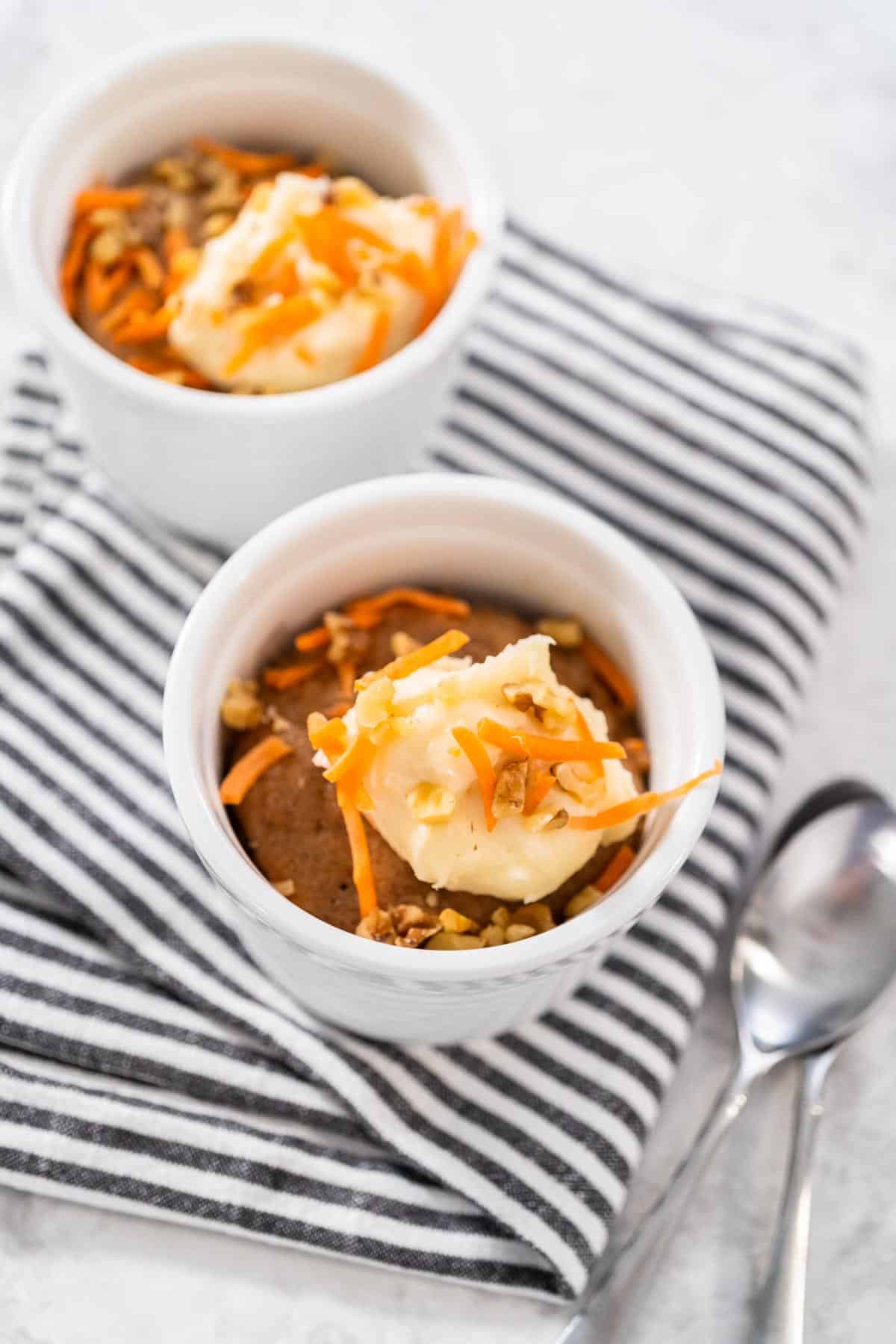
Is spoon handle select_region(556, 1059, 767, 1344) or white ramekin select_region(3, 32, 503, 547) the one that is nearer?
spoon handle select_region(556, 1059, 767, 1344)

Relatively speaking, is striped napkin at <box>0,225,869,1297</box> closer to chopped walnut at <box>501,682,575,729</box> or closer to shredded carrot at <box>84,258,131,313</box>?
shredded carrot at <box>84,258,131,313</box>

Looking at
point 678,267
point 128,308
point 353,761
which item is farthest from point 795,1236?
point 678,267

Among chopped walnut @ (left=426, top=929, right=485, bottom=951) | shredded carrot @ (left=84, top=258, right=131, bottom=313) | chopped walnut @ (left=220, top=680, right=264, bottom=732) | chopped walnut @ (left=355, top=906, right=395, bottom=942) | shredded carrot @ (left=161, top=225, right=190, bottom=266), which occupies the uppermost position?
shredded carrot @ (left=161, top=225, right=190, bottom=266)

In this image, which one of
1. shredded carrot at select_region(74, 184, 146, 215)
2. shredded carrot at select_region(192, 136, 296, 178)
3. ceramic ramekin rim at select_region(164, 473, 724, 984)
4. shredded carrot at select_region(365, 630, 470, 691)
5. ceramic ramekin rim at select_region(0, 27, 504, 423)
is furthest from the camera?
shredded carrot at select_region(192, 136, 296, 178)

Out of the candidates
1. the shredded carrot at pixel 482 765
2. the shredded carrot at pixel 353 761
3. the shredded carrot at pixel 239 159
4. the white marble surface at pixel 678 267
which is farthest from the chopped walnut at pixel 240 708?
the shredded carrot at pixel 239 159

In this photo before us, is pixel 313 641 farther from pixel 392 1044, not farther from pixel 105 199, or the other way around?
pixel 105 199

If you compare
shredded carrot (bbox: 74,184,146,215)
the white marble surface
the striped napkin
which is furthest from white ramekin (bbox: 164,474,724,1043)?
shredded carrot (bbox: 74,184,146,215)
